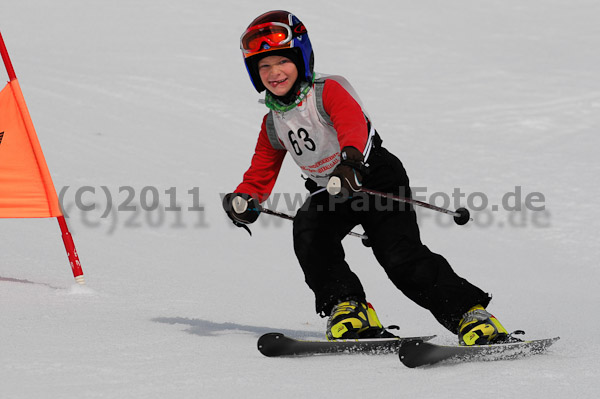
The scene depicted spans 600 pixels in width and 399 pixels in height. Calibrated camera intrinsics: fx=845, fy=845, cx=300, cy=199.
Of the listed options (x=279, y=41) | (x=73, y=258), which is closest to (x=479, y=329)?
(x=279, y=41)

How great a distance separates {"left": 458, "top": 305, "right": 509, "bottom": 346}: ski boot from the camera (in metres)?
4.42

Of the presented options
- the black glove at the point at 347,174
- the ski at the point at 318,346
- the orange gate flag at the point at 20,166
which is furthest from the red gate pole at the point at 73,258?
the black glove at the point at 347,174

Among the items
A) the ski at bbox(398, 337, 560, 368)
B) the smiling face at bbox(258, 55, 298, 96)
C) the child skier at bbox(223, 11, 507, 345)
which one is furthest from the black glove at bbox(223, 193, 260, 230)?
the ski at bbox(398, 337, 560, 368)

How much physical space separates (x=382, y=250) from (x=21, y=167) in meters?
3.00

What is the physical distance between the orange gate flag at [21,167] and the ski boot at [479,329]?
120 inches

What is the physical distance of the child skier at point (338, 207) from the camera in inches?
178

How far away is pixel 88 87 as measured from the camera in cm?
1391

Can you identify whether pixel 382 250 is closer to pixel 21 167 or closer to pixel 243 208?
pixel 243 208

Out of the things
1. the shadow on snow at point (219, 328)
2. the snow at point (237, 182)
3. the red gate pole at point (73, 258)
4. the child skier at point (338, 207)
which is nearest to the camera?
the snow at point (237, 182)

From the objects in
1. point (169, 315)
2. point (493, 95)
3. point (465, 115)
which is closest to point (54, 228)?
point (169, 315)

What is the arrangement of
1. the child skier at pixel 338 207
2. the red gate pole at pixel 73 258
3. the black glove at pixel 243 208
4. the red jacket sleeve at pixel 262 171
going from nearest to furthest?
the child skier at pixel 338 207, the black glove at pixel 243 208, the red jacket sleeve at pixel 262 171, the red gate pole at pixel 73 258

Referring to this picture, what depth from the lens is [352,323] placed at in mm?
4609

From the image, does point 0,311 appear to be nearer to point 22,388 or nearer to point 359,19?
point 22,388

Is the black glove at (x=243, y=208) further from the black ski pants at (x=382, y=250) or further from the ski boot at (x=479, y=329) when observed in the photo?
the ski boot at (x=479, y=329)
